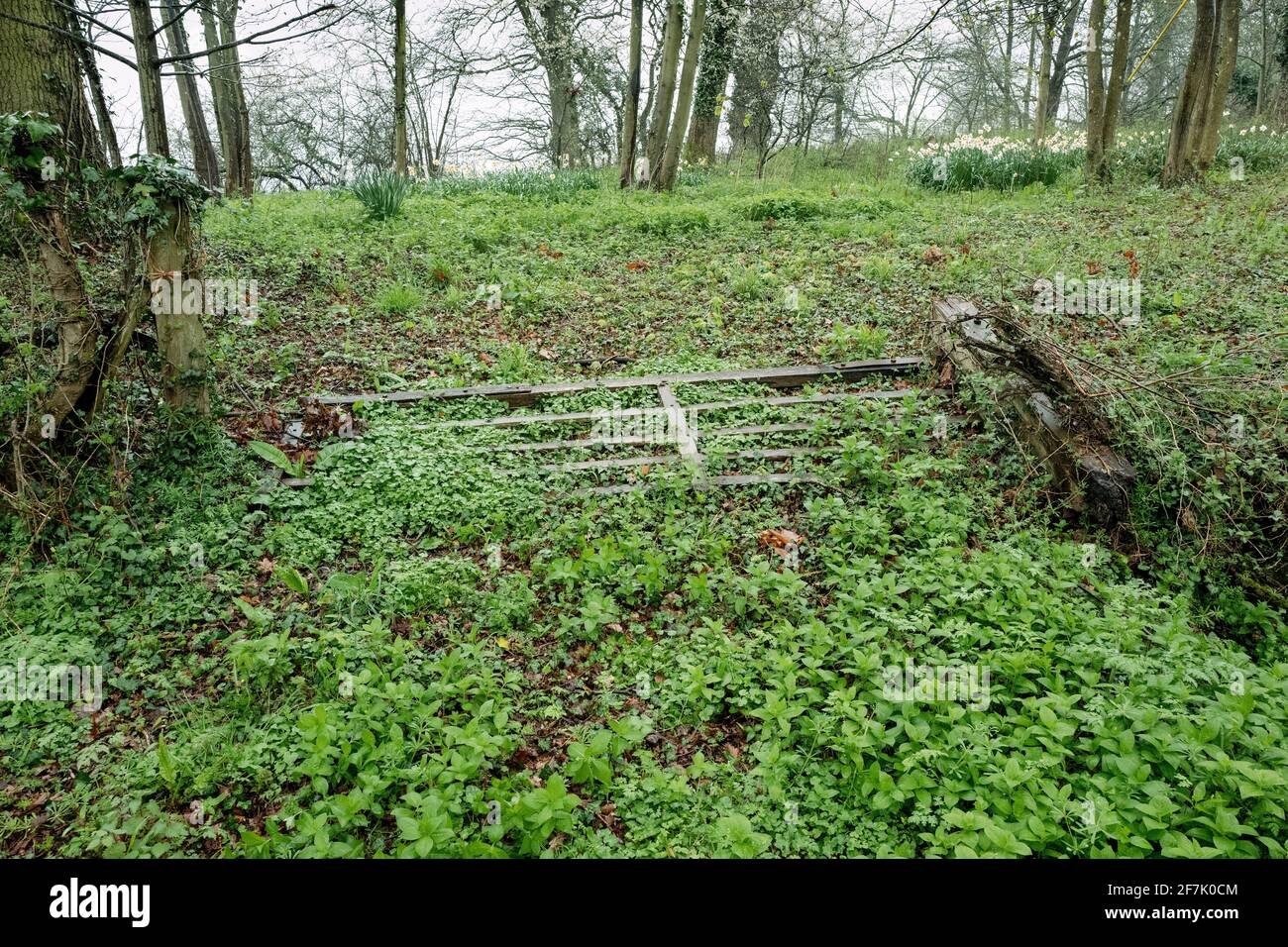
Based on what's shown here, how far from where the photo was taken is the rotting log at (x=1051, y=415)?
434 cm

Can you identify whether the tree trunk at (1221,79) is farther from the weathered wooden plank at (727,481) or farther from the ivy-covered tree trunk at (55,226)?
the ivy-covered tree trunk at (55,226)

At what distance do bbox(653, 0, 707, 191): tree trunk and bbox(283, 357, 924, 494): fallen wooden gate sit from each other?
26.2 ft

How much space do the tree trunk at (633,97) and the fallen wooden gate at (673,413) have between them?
29.0 ft

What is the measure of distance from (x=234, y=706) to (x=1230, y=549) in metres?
5.17

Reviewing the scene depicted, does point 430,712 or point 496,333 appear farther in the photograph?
point 496,333

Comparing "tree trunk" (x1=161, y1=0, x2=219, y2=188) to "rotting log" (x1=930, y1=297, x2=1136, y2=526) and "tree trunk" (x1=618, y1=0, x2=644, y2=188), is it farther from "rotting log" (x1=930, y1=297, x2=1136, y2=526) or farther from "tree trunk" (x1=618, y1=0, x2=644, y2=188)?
"rotting log" (x1=930, y1=297, x2=1136, y2=526)

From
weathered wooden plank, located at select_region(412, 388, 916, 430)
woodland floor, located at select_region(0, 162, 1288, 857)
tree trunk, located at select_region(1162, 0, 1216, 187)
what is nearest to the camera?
woodland floor, located at select_region(0, 162, 1288, 857)

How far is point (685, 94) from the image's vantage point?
41.2 feet

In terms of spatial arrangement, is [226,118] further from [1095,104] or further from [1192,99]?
[1192,99]

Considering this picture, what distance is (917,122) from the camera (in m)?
28.5

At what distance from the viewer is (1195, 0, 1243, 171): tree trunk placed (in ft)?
35.9

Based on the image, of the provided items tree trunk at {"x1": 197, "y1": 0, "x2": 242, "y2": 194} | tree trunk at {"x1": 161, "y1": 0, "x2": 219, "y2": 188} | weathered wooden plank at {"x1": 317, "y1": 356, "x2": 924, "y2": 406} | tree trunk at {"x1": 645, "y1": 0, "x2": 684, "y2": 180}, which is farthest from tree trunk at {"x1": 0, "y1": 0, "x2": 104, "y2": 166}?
tree trunk at {"x1": 645, "y1": 0, "x2": 684, "y2": 180}

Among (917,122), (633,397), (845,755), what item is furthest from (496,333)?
(917,122)
